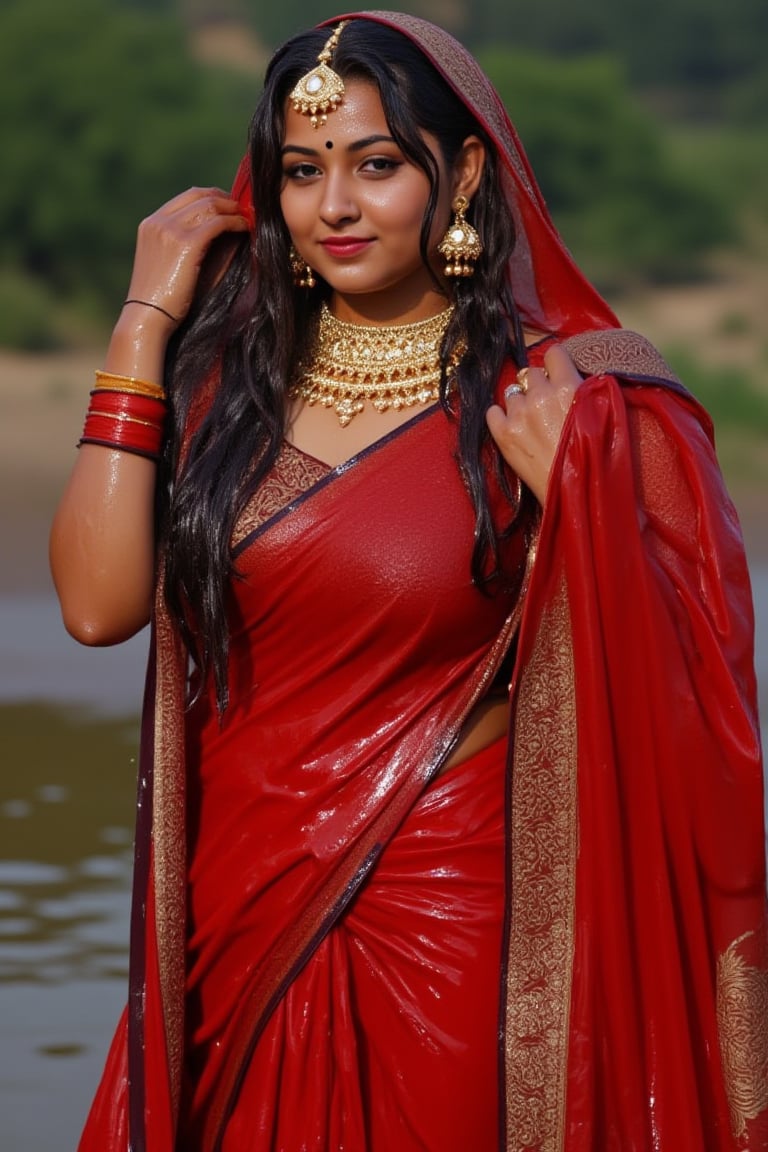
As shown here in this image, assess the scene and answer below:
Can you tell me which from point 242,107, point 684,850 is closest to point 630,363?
point 684,850

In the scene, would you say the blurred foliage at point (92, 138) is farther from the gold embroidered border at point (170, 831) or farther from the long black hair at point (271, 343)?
the gold embroidered border at point (170, 831)

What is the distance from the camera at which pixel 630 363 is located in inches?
128

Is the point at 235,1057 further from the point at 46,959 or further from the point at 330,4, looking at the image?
the point at 330,4

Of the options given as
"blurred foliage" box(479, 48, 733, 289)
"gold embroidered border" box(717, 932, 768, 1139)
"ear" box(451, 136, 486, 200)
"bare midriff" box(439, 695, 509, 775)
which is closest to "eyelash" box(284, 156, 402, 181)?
"ear" box(451, 136, 486, 200)

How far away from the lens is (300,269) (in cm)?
338

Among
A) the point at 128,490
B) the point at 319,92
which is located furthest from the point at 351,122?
the point at 128,490

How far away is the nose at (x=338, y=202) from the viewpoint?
3148 millimetres

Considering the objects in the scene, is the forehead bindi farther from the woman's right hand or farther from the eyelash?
the woman's right hand

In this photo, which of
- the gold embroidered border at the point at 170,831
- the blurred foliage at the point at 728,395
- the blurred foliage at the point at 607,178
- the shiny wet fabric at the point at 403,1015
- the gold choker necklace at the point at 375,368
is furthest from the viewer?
the blurred foliage at the point at 607,178

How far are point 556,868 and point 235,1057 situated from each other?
501 millimetres

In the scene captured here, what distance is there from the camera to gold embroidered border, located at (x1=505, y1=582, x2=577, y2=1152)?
3.12 meters

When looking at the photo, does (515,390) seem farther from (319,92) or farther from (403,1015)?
(403,1015)

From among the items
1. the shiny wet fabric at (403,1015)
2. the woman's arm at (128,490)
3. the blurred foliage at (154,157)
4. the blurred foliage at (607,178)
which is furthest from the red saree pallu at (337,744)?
the blurred foliage at (607,178)

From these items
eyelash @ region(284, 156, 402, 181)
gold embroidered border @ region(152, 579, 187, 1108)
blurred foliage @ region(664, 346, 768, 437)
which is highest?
blurred foliage @ region(664, 346, 768, 437)
